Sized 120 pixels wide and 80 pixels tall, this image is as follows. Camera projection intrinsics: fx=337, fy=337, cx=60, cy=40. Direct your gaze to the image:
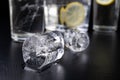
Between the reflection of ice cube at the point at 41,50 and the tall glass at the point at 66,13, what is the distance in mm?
281

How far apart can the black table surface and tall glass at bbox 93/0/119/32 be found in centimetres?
11

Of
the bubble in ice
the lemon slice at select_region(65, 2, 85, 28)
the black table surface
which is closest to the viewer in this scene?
the black table surface

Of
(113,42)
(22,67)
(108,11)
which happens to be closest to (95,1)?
(108,11)

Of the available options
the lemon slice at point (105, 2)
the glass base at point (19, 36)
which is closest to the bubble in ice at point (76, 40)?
the glass base at point (19, 36)

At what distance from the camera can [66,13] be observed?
942 mm

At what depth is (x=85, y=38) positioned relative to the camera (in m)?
0.77

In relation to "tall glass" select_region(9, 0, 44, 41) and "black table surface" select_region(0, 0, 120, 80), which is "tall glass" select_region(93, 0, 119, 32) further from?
"tall glass" select_region(9, 0, 44, 41)

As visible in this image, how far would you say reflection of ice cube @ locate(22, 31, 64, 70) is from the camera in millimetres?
634

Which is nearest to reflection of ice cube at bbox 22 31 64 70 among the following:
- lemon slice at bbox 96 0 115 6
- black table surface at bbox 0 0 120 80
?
black table surface at bbox 0 0 120 80

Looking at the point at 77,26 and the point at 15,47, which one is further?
the point at 77,26

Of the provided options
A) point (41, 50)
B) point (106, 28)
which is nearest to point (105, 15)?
point (106, 28)

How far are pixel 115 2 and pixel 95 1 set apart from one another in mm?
59

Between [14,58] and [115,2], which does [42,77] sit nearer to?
[14,58]

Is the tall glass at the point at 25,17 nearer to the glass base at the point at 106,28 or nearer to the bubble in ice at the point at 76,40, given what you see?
the bubble in ice at the point at 76,40
